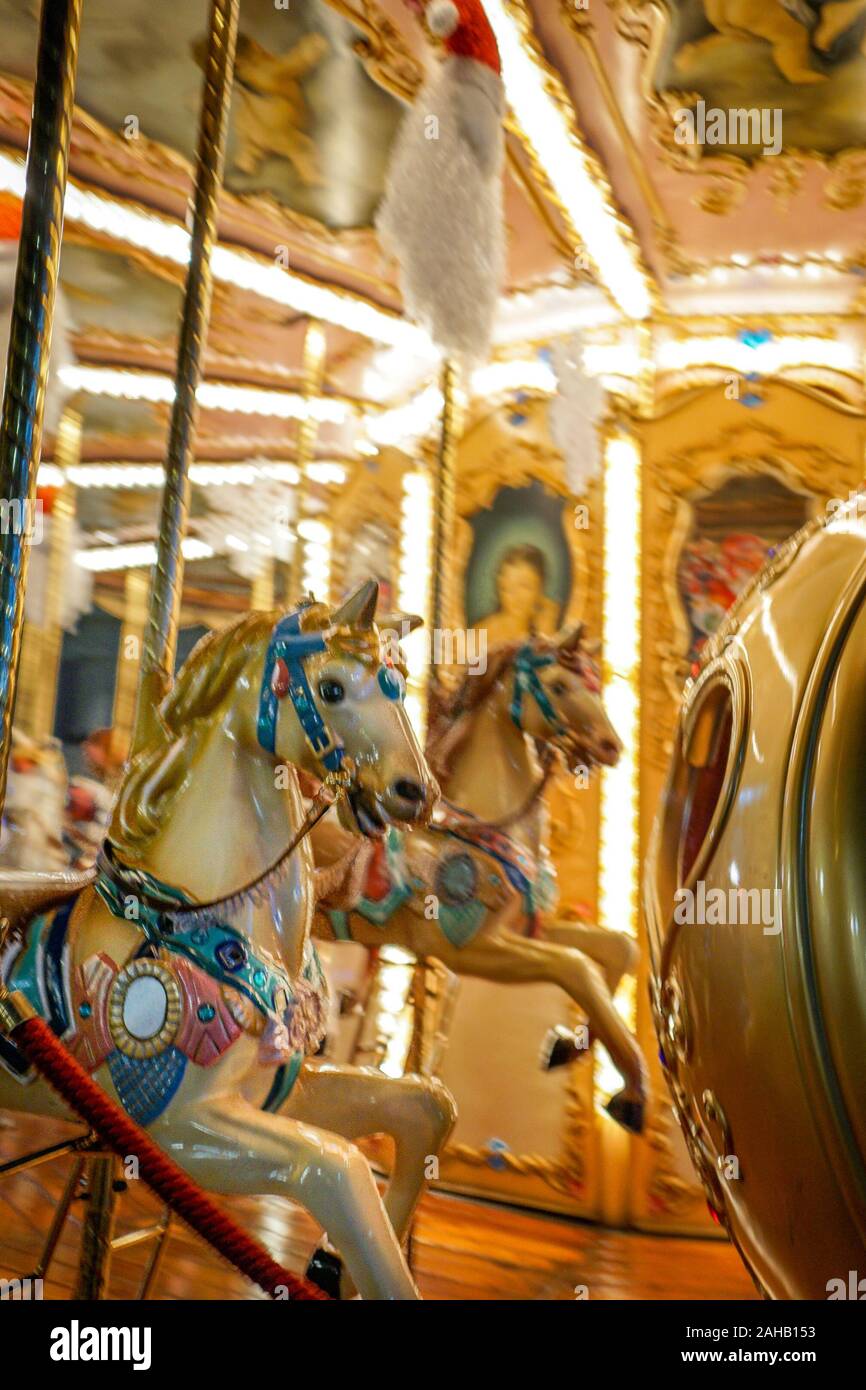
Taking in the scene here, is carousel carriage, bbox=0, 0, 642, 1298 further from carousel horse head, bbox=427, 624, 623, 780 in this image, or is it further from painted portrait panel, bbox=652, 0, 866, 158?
painted portrait panel, bbox=652, 0, 866, 158

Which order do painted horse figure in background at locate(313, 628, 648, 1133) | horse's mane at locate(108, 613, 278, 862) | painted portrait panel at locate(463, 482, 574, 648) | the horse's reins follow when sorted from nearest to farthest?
1. horse's mane at locate(108, 613, 278, 862)
2. painted horse figure in background at locate(313, 628, 648, 1133)
3. the horse's reins
4. painted portrait panel at locate(463, 482, 574, 648)

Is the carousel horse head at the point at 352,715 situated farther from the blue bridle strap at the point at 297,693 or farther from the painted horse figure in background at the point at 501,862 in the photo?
the painted horse figure in background at the point at 501,862

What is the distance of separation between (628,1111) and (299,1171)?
1.65 meters

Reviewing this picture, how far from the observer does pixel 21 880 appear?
5.16 ft

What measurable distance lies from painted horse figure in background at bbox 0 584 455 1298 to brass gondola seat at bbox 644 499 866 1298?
0.78 m

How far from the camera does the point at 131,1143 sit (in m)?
1.22

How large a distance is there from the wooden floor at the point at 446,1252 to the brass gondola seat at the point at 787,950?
7.67 ft

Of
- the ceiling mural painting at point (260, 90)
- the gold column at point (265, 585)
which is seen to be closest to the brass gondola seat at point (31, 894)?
the ceiling mural painting at point (260, 90)

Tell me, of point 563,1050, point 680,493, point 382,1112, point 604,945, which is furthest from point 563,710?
point 680,493

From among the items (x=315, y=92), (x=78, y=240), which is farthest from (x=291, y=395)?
(x=315, y=92)

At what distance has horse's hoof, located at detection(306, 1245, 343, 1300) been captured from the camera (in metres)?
1.54

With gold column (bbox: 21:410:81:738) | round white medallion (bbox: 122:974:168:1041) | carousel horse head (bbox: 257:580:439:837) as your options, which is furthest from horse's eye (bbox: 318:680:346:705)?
gold column (bbox: 21:410:81:738)

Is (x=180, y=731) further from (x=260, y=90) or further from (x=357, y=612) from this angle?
(x=260, y=90)
